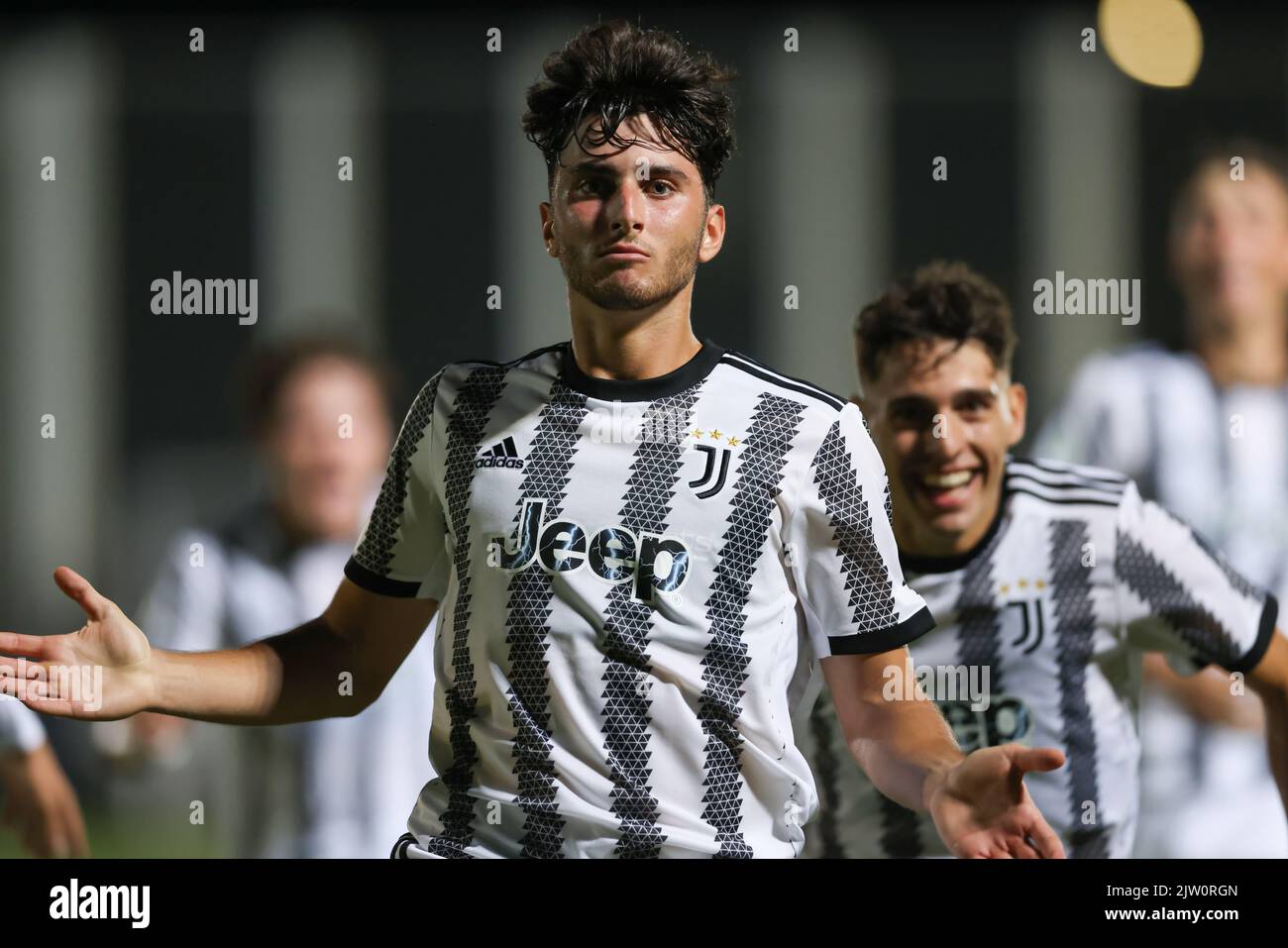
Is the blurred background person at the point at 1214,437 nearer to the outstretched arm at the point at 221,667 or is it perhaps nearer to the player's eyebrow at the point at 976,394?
the player's eyebrow at the point at 976,394

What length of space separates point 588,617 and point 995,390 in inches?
64.5

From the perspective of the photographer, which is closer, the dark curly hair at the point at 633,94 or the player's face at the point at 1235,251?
the dark curly hair at the point at 633,94

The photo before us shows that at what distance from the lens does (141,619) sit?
4.68m

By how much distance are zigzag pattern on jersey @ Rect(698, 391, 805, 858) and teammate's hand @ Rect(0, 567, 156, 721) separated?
1.03 meters

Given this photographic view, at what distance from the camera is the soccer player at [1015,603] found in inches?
142

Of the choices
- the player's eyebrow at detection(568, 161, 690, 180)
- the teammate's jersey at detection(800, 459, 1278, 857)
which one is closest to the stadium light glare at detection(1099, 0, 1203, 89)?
the teammate's jersey at detection(800, 459, 1278, 857)

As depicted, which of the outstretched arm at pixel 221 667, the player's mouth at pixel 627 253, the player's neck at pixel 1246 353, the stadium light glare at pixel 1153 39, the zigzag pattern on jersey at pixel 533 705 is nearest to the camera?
the zigzag pattern on jersey at pixel 533 705

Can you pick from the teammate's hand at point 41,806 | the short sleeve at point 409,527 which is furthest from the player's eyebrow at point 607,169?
the teammate's hand at point 41,806

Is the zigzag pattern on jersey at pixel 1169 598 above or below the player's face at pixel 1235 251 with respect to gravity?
below

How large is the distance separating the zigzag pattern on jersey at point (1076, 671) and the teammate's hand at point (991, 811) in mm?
1218

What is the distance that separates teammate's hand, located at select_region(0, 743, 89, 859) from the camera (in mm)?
4027

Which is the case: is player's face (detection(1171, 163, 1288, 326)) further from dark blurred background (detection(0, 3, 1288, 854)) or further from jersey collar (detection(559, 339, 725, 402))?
jersey collar (detection(559, 339, 725, 402))

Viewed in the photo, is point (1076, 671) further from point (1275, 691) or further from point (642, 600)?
point (642, 600)
